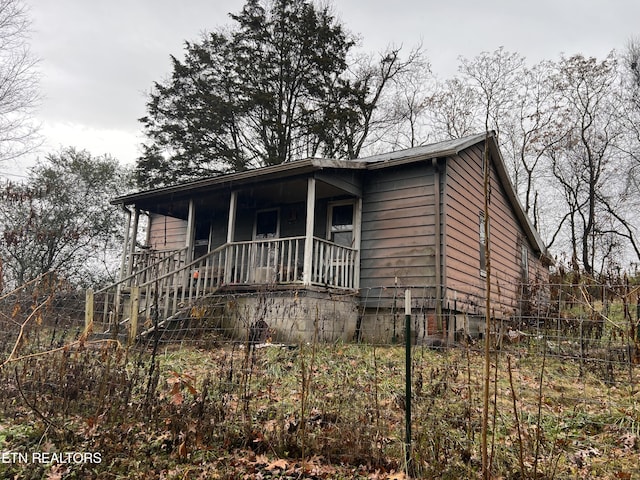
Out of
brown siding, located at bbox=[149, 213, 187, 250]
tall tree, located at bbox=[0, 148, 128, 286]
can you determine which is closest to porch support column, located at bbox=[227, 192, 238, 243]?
brown siding, located at bbox=[149, 213, 187, 250]

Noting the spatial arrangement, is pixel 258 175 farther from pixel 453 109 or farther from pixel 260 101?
pixel 453 109

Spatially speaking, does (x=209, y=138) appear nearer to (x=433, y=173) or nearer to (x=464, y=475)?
(x=433, y=173)

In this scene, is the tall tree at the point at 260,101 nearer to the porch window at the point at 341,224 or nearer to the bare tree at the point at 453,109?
the bare tree at the point at 453,109

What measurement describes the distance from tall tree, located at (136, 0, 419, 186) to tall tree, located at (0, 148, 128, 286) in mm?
2408

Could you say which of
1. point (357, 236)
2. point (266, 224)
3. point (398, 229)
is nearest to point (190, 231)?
point (266, 224)

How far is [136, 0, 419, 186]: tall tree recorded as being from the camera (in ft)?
77.7

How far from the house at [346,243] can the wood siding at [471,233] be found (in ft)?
0.15

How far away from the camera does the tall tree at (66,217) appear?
17969 millimetres

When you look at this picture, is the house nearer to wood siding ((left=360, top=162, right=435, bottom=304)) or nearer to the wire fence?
wood siding ((left=360, top=162, right=435, bottom=304))

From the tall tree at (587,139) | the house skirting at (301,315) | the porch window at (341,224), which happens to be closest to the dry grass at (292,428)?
the house skirting at (301,315)

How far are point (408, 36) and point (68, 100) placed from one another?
17.9m

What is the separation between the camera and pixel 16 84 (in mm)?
15492

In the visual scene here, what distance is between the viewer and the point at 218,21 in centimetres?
2570

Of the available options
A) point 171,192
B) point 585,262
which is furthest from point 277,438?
point 585,262
